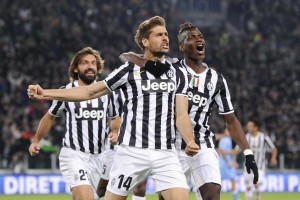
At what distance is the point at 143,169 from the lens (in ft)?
25.7

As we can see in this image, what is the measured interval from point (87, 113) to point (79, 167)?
0.75 m

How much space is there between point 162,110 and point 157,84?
254mm

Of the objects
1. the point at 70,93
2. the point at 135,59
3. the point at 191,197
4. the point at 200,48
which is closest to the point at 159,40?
the point at 135,59

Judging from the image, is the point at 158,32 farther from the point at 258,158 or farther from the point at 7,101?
the point at 7,101

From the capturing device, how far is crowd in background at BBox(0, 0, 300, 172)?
24.5 m

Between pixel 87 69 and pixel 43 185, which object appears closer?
pixel 87 69

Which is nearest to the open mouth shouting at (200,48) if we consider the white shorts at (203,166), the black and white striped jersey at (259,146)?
the white shorts at (203,166)

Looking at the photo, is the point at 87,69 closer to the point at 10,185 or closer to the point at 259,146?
the point at 259,146

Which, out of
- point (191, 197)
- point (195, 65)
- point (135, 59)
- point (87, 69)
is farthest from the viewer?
point (191, 197)

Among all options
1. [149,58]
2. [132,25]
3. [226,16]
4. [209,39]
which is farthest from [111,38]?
[149,58]

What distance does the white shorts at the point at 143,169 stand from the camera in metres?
7.78

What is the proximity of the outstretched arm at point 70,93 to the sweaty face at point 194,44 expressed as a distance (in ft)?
5.21

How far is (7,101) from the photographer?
24359 mm

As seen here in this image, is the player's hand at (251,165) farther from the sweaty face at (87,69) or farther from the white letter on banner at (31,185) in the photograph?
the white letter on banner at (31,185)
